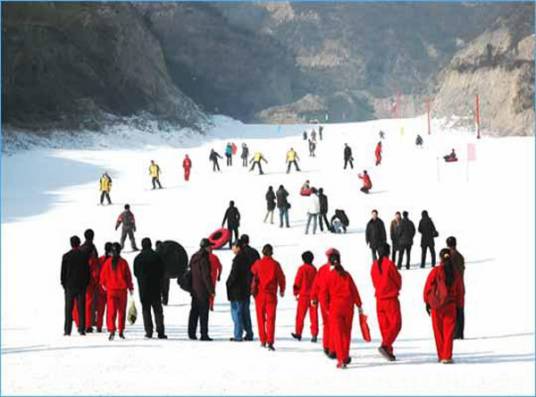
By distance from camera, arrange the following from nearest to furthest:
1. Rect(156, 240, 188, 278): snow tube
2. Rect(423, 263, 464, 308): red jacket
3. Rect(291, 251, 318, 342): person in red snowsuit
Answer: Rect(423, 263, 464, 308): red jacket < Rect(291, 251, 318, 342): person in red snowsuit < Rect(156, 240, 188, 278): snow tube

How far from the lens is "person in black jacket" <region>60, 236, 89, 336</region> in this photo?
41.7 ft

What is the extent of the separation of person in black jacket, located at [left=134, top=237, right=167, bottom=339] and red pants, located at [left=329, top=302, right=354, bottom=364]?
2.80 metres

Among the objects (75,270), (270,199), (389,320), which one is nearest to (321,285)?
(389,320)

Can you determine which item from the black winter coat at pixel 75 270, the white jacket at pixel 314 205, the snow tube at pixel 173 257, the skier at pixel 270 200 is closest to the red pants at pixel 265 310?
the black winter coat at pixel 75 270

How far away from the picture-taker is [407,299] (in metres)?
16.0

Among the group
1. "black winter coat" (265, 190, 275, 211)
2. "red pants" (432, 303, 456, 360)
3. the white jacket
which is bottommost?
"red pants" (432, 303, 456, 360)

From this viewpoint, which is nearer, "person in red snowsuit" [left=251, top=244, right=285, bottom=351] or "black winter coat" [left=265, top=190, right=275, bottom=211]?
"person in red snowsuit" [left=251, top=244, right=285, bottom=351]

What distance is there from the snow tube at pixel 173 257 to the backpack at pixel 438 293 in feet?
19.0

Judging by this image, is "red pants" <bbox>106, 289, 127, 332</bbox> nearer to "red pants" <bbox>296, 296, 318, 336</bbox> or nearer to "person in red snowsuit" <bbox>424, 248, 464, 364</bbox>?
"red pants" <bbox>296, 296, 318, 336</bbox>

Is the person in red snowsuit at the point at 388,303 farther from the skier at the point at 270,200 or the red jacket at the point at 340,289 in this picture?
the skier at the point at 270,200

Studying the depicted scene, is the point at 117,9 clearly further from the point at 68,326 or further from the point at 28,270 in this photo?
the point at 68,326

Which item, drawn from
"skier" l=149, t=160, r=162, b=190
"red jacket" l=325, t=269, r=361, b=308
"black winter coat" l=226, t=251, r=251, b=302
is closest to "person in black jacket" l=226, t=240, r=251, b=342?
"black winter coat" l=226, t=251, r=251, b=302

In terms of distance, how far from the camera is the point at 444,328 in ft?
34.1

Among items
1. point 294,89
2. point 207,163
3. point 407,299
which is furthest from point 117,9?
point 407,299
